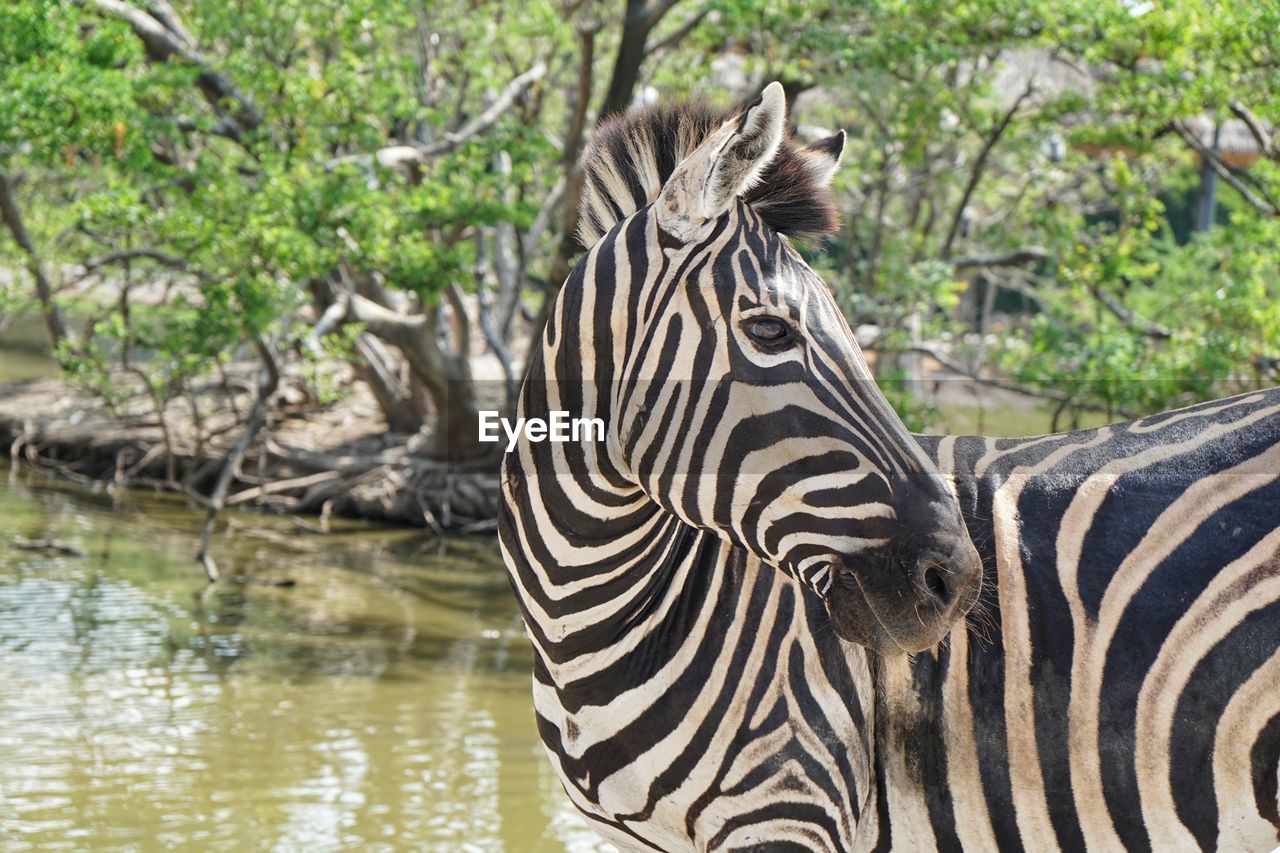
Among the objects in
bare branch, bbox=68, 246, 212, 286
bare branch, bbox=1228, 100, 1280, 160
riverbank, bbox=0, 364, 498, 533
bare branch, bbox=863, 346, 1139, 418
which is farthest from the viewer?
riverbank, bbox=0, 364, 498, 533

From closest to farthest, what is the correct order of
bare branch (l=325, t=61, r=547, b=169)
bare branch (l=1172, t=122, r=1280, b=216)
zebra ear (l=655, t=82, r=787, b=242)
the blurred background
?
zebra ear (l=655, t=82, r=787, b=242), the blurred background, bare branch (l=1172, t=122, r=1280, b=216), bare branch (l=325, t=61, r=547, b=169)

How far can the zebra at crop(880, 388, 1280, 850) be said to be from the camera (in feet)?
6.97

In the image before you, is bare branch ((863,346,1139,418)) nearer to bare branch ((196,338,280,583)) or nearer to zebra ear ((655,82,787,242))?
bare branch ((196,338,280,583))

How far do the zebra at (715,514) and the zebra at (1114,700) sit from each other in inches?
5.3

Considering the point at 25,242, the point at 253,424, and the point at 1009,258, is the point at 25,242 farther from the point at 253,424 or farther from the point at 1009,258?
the point at 1009,258

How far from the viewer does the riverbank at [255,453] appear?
1184 centimetres

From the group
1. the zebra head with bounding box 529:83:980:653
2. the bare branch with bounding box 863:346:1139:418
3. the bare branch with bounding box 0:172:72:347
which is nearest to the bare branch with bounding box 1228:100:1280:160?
the bare branch with bounding box 863:346:1139:418

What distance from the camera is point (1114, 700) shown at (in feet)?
7.07

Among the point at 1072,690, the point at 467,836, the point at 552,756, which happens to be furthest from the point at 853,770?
the point at 467,836

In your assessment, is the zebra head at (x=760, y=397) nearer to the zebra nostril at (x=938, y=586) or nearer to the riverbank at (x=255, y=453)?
the zebra nostril at (x=938, y=586)

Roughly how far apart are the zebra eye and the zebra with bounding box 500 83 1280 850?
0.13m

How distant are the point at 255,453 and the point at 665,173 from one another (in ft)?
35.7

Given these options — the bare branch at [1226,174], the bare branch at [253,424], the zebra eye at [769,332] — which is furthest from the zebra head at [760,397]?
the bare branch at [253,424]

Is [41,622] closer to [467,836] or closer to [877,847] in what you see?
[467,836]
